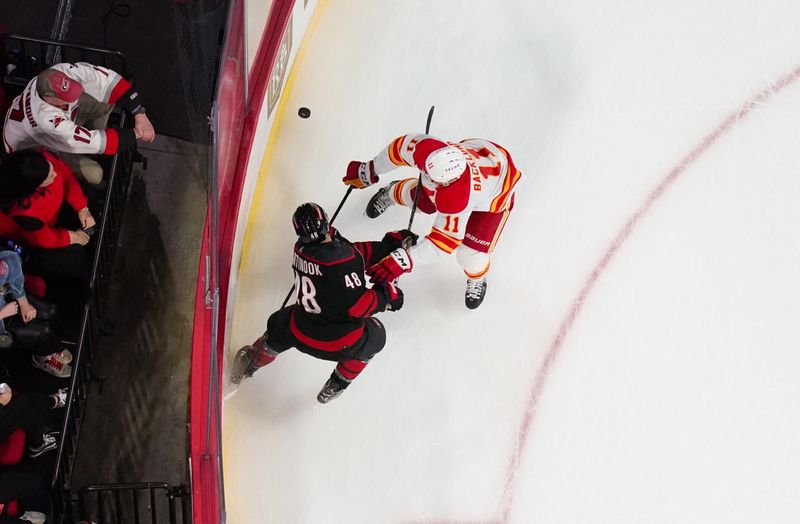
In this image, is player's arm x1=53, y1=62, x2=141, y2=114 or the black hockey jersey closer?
the black hockey jersey

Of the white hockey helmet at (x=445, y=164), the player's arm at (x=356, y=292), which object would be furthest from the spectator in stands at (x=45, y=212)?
the white hockey helmet at (x=445, y=164)

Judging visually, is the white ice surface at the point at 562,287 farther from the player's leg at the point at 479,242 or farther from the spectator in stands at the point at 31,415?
the spectator in stands at the point at 31,415

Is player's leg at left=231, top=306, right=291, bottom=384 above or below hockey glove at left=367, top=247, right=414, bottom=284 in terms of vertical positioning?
below

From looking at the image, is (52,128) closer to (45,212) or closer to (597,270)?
(45,212)

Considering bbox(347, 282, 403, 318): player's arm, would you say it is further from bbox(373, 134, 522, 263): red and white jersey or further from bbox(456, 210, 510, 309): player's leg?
bbox(456, 210, 510, 309): player's leg

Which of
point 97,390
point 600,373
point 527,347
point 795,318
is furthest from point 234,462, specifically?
point 795,318

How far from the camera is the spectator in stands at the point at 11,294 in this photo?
109 inches

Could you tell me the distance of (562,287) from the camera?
3.75 m

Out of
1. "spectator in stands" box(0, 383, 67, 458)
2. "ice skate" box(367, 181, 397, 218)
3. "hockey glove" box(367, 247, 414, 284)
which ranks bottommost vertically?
"spectator in stands" box(0, 383, 67, 458)

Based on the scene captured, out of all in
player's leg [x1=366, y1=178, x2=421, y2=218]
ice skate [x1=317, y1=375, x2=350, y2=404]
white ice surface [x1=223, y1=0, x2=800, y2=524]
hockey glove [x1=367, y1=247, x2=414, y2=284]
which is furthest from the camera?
player's leg [x1=366, y1=178, x2=421, y2=218]

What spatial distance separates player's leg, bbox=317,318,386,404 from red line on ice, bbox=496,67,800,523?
78 cm

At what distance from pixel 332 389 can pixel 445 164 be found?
3.41 feet

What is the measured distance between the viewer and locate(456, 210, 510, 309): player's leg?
3371 millimetres

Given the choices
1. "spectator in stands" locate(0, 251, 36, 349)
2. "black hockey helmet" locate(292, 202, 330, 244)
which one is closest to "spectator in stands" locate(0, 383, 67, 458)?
"spectator in stands" locate(0, 251, 36, 349)
